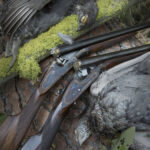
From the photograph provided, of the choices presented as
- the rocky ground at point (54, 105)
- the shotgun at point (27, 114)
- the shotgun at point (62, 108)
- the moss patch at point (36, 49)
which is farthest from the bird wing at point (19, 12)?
the shotgun at point (62, 108)

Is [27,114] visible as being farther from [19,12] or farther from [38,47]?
[19,12]

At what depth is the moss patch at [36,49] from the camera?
5.46 feet

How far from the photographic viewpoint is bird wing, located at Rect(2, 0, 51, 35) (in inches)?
66.8

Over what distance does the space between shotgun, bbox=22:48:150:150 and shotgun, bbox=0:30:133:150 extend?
0.37 feet

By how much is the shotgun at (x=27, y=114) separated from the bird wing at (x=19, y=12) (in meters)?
0.57

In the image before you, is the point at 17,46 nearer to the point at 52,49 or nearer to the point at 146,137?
the point at 52,49

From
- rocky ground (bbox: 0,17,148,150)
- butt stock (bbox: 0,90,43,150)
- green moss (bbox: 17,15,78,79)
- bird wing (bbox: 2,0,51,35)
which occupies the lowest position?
rocky ground (bbox: 0,17,148,150)

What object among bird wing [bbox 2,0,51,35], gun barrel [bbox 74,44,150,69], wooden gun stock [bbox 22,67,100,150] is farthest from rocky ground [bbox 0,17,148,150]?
bird wing [bbox 2,0,51,35]

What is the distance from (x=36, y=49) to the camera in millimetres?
1704

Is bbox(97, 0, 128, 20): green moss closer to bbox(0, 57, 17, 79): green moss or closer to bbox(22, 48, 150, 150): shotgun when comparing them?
bbox(22, 48, 150, 150): shotgun

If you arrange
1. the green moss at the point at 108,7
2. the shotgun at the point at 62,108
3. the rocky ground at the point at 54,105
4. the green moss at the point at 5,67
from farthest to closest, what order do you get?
the green moss at the point at 108,7 < the green moss at the point at 5,67 < the rocky ground at the point at 54,105 < the shotgun at the point at 62,108

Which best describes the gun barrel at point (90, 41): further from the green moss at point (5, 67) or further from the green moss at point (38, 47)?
the green moss at point (5, 67)

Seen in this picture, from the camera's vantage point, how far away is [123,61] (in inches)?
62.0

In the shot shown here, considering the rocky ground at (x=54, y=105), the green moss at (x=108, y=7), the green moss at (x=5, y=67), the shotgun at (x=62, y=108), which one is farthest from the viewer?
the green moss at (x=108, y=7)
